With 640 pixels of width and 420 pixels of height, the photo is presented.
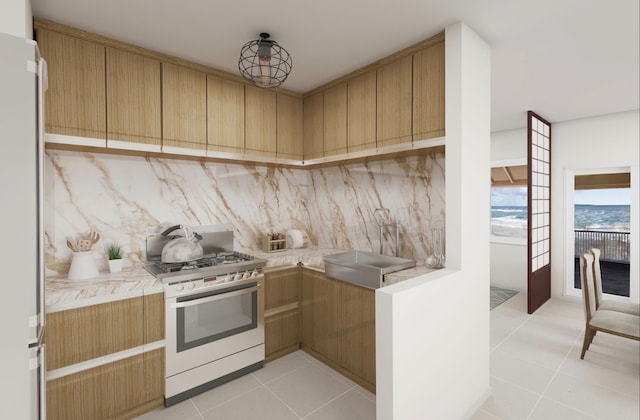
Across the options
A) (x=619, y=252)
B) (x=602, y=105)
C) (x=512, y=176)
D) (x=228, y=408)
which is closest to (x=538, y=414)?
(x=228, y=408)

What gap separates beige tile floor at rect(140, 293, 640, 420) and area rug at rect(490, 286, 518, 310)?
113cm

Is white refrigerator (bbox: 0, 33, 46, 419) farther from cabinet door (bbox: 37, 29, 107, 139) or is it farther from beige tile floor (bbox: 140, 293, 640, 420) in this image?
beige tile floor (bbox: 140, 293, 640, 420)

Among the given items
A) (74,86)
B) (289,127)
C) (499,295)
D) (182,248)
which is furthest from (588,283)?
(74,86)

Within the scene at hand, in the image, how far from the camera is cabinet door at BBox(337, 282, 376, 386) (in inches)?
88.8

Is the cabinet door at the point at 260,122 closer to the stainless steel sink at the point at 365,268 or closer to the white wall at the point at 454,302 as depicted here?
the stainless steel sink at the point at 365,268

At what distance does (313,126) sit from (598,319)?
10.2 ft

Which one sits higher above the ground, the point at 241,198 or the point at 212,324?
the point at 241,198

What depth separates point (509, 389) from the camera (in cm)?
236

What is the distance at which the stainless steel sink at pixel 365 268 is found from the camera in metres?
2.20

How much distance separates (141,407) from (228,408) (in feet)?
1.84

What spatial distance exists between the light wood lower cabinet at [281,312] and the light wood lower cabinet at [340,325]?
8 centimetres

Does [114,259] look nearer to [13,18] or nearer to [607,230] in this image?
[13,18]

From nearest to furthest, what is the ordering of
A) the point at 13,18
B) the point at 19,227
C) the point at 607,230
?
the point at 19,227 → the point at 13,18 → the point at 607,230

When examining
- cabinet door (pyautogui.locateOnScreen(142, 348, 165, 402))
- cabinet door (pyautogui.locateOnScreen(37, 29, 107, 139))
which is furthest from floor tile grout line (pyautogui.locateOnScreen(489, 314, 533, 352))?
cabinet door (pyautogui.locateOnScreen(37, 29, 107, 139))
